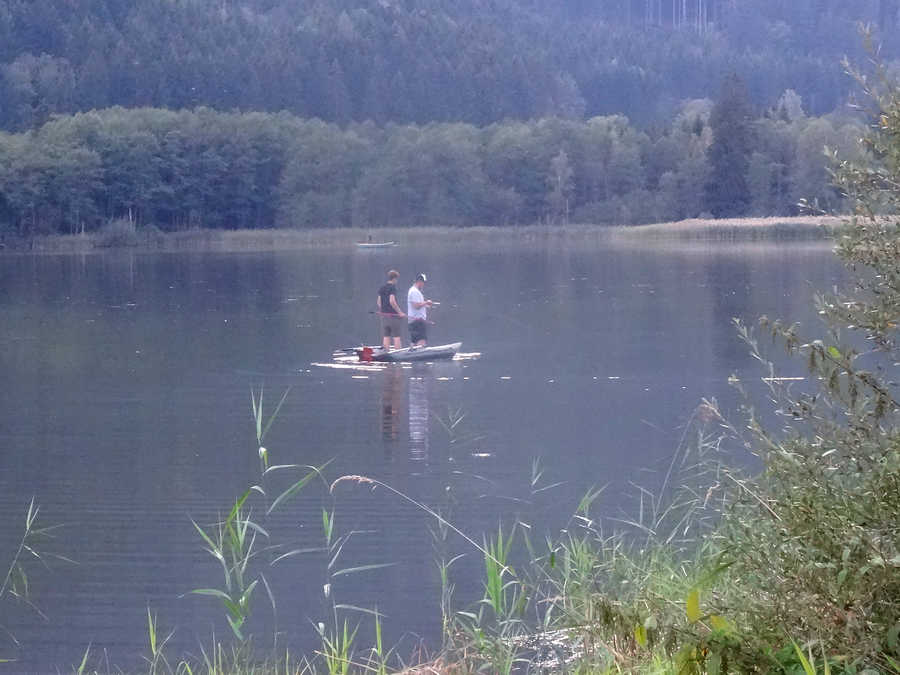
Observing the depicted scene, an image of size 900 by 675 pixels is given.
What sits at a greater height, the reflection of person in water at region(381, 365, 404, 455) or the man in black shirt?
the man in black shirt

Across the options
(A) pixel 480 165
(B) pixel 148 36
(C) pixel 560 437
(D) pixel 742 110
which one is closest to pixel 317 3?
(B) pixel 148 36

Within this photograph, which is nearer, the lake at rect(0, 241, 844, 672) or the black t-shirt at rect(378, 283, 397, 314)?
the lake at rect(0, 241, 844, 672)

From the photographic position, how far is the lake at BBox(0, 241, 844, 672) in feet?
31.4

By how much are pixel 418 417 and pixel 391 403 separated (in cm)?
152

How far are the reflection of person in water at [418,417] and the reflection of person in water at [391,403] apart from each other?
0.16m

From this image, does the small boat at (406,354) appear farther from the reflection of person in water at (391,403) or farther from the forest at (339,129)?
the forest at (339,129)

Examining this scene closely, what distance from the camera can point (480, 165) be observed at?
104 metres

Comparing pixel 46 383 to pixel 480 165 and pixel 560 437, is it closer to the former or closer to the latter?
pixel 560 437

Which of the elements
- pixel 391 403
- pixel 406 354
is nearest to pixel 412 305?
pixel 406 354

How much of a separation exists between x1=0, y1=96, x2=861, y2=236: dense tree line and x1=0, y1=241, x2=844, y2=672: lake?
5035cm

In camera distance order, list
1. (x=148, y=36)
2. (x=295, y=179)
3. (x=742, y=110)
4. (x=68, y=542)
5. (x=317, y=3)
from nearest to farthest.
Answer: (x=68, y=542), (x=742, y=110), (x=295, y=179), (x=148, y=36), (x=317, y=3)

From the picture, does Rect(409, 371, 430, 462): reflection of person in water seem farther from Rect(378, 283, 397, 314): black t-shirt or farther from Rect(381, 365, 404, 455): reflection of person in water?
Rect(378, 283, 397, 314): black t-shirt

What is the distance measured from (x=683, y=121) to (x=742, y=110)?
37.6 feet

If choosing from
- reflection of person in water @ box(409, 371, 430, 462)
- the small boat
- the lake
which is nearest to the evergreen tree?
the lake
